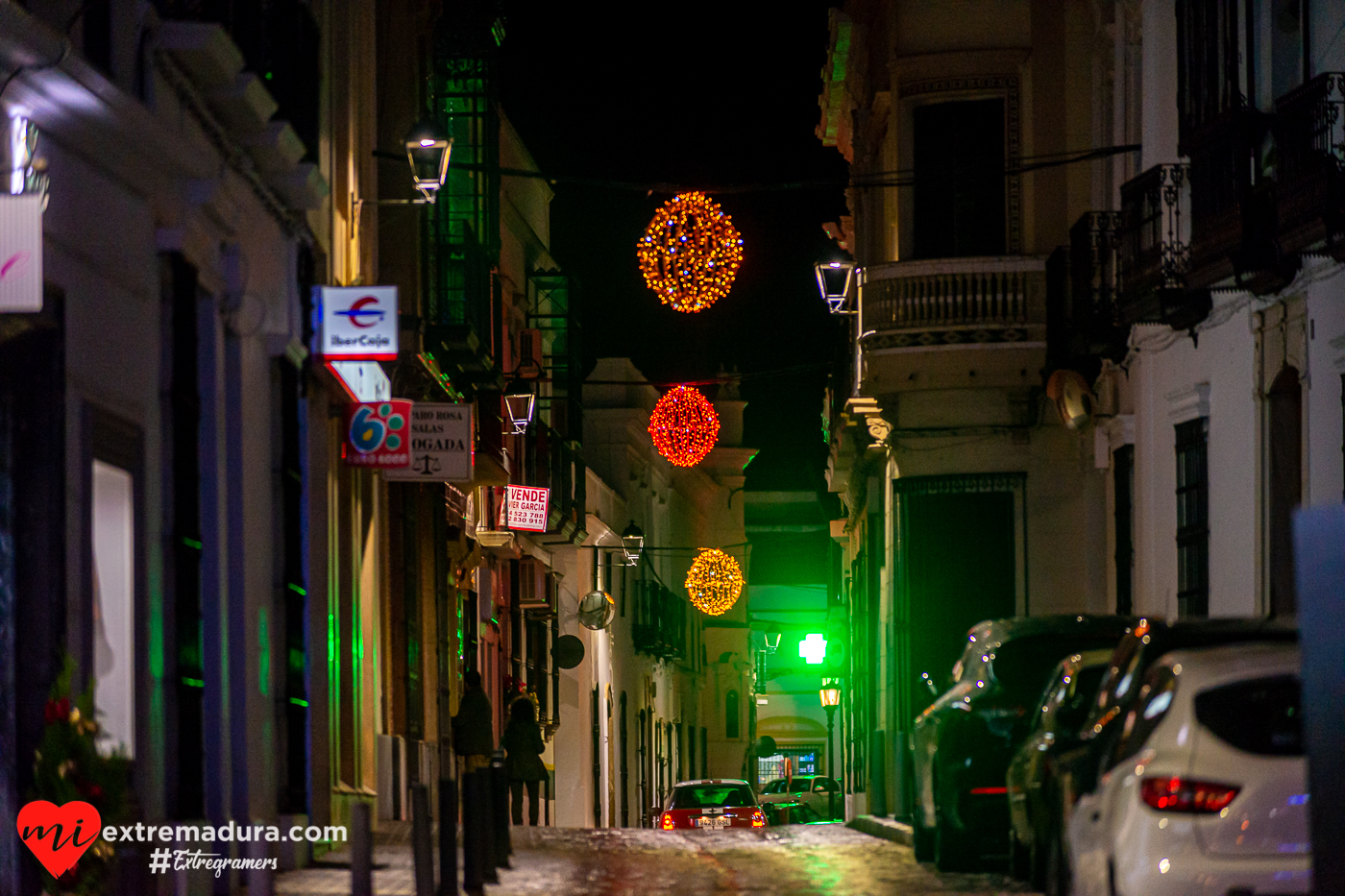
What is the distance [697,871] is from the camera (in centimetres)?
1647

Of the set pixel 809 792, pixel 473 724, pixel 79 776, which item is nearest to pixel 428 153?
pixel 473 724

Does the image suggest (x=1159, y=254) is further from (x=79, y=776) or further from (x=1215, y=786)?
(x=79, y=776)

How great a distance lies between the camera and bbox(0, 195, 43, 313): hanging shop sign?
381 inches

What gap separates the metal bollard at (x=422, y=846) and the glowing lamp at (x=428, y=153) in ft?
30.7

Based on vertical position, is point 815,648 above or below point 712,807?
above

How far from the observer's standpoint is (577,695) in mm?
45094

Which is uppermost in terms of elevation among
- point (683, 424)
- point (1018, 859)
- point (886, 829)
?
point (683, 424)

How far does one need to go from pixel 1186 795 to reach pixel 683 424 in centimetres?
2405

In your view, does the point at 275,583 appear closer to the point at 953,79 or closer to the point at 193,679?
the point at 193,679

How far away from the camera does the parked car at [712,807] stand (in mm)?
29844

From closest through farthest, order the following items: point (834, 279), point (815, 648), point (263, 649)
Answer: point (263, 649)
point (834, 279)
point (815, 648)

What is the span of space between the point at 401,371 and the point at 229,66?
10.6m

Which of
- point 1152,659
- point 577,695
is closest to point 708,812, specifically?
point 577,695

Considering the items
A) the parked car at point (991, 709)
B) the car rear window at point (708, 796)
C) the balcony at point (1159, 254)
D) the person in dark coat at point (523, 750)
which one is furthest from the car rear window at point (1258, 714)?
the car rear window at point (708, 796)
